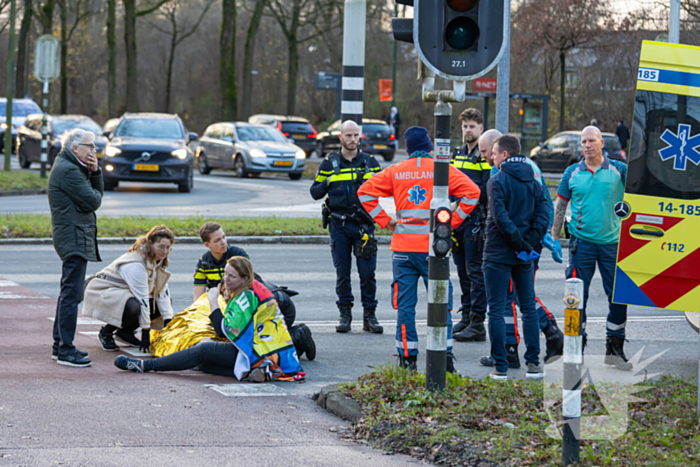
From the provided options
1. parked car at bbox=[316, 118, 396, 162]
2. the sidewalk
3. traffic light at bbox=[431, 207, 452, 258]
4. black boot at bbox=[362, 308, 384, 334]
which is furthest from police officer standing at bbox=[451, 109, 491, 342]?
parked car at bbox=[316, 118, 396, 162]

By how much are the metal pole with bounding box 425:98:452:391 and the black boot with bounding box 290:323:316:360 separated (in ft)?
6.13

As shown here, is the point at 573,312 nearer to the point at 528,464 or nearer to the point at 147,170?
the point at 528,464

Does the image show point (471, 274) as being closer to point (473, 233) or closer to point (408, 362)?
point (473, 233)

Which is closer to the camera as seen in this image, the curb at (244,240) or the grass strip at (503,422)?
the grass strip at (503,422)

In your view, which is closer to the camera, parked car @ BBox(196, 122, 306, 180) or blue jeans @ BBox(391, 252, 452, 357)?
blue jeans @ BBox(391, 252, 452, 357)

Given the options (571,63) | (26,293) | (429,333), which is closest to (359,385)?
(429,333)

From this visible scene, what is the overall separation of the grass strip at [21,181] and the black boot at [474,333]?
54.3 ft

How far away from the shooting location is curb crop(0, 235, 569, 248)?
14.4 meters

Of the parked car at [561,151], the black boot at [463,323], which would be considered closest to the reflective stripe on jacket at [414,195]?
the black boot at [463,323]

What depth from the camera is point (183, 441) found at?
523 centimetres

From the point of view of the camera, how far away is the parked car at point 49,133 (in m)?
26.6

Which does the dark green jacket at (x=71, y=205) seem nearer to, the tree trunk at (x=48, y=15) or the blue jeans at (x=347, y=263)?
the blue jeans at (x=347, y=263)

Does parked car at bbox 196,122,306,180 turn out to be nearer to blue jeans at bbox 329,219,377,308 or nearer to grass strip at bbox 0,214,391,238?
grass strip at bbox 0,214,391,238

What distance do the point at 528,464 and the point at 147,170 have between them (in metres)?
18.7
